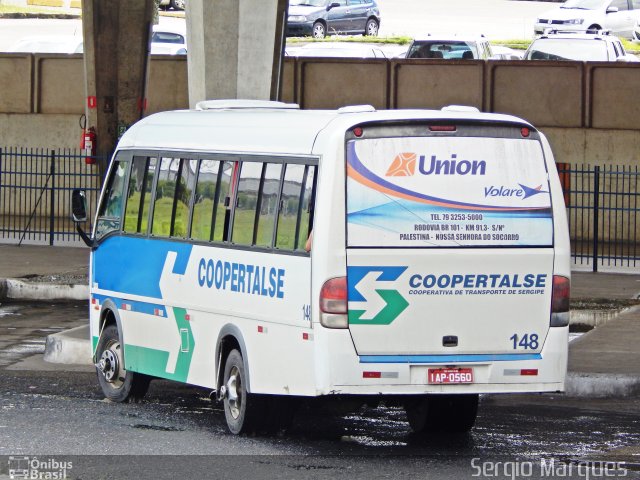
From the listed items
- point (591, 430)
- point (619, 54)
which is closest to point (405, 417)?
point (591, 430)

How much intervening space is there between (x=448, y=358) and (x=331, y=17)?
40.7 meters

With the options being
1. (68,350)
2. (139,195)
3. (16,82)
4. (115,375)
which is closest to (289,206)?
(139,195)

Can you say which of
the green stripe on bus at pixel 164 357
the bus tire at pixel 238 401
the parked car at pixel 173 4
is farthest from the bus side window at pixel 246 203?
the parked car at pixel 173 4

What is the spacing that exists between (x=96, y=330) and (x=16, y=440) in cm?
279

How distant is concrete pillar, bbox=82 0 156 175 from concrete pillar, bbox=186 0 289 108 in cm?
580

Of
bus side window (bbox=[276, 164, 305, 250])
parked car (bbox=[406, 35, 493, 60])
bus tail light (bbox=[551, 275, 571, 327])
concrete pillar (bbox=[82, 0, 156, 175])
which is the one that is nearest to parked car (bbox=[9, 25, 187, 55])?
parked car (bbox=[406, 35, 493, 60])

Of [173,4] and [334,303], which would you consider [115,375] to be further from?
[173,4]

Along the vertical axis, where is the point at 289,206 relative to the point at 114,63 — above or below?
above

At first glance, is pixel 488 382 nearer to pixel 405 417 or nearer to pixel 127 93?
pixel 405 417

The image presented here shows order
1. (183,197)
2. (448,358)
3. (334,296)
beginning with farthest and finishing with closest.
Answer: (183,197)
(448,358)
(334,296)

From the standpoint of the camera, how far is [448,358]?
998 cm

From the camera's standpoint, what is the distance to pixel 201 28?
20.2m

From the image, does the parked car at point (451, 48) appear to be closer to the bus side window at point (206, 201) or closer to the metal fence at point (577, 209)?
the metal fence at point (577, 209)

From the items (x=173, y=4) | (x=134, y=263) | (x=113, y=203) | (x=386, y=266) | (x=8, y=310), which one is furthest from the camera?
(x=173, y=4)
